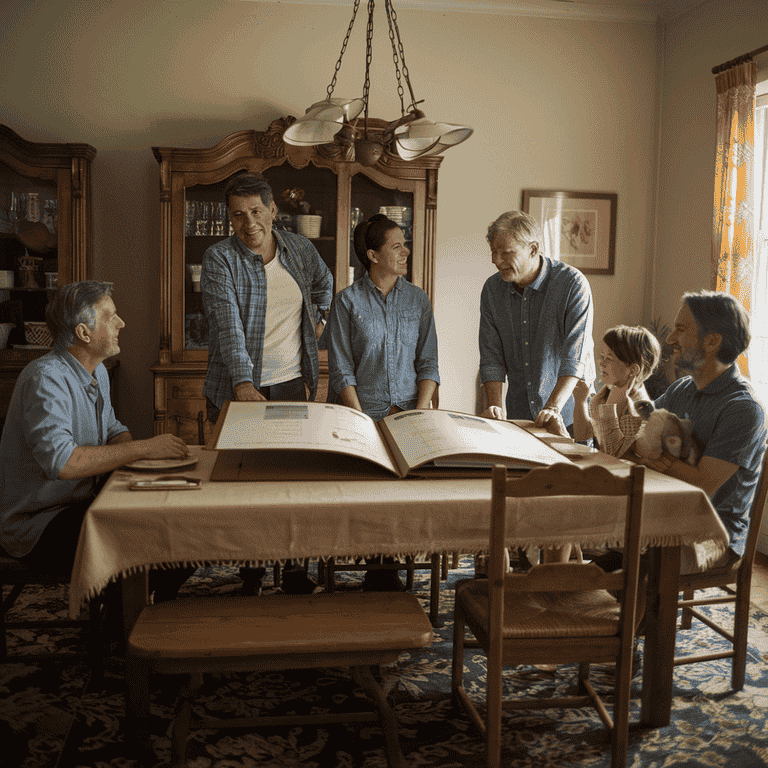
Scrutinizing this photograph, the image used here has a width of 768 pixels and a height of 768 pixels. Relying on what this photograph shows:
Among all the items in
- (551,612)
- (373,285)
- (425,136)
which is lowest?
(551,612)

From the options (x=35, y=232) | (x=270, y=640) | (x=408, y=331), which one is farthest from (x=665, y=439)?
(x=35, y=232)

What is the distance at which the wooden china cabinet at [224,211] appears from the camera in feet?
12.7

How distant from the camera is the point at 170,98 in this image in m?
4.19

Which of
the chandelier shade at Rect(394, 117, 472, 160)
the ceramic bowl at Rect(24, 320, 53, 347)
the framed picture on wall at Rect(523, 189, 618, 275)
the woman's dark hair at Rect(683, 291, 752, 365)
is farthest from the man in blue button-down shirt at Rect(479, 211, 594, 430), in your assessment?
the ceramic bowl at Rect(24, 320, 53, 347)

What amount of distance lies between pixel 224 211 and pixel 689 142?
2688 mm

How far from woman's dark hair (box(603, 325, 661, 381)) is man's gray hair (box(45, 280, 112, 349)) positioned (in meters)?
1.56

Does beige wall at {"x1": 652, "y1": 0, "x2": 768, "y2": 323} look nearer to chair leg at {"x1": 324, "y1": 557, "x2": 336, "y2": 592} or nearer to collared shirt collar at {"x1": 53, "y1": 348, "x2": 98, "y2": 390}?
chair leg at {"x1": 324, "y1": 557, "x2": 336, "y2": 592}

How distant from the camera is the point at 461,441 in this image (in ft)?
5.71

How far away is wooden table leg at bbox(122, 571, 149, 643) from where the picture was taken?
1.62 m

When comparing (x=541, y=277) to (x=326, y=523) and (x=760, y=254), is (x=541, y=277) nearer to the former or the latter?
(x=326, y=523)

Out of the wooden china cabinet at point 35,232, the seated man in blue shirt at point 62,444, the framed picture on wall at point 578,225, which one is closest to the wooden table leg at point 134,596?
the seated man in blue shirt at point 62,444

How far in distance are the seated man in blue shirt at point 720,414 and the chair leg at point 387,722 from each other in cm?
89

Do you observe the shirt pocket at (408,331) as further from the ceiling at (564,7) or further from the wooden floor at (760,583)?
the ceiling at (564,7)

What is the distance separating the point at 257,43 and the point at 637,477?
3.70 meters
